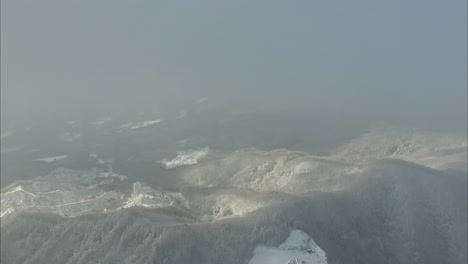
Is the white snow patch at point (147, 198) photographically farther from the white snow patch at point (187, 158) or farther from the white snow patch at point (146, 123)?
the white snow patch at point (146, 123)

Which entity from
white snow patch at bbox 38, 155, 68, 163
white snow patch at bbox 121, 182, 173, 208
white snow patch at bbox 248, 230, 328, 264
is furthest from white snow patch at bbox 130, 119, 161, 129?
white snow patch at bbox 248, 230, 328, 264

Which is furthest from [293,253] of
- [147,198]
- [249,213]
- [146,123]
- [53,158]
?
[146,123]

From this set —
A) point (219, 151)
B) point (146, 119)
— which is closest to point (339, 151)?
point (219, 151)

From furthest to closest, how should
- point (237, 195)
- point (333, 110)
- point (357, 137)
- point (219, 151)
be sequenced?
point (333, 110)
point (357, 137)
point (219, 151)
point (237, 195)

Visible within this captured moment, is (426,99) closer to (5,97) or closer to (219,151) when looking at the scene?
(219,151)

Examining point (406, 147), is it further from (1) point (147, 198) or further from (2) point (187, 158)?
(1) point (147, 198)

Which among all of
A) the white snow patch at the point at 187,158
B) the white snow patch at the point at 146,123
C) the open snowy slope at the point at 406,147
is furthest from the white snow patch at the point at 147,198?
the white snow patch at the point at 146,123
